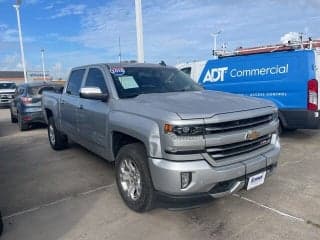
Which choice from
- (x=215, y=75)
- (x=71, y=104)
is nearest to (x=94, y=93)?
(x=71, y=104)

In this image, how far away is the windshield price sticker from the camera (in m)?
5.01

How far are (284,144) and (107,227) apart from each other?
5.18 meters

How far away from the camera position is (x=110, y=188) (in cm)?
516

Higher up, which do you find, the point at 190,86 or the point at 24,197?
the point at 190,86

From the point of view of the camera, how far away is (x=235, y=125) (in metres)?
3.69

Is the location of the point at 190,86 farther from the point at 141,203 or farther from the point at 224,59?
the point at 224,59

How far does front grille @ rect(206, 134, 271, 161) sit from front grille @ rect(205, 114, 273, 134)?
0.57 feet

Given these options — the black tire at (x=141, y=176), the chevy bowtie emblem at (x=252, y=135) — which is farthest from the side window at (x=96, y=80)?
the chevy bowtie emblem at (x=252, y=135)

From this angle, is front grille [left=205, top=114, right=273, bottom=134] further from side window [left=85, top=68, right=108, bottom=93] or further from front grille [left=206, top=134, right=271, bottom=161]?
side window [left=85, top=68, right=108, bottom=93]

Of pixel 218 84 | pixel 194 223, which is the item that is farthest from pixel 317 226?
pixel 218 84

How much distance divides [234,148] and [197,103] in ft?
2.25

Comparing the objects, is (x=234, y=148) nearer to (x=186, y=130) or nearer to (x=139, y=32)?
(x=186, y=130)

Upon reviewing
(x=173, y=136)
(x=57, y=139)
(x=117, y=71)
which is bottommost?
(x=57, y=139)

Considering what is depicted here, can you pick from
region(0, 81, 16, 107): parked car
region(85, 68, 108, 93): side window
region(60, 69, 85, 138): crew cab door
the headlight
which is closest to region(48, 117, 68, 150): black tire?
region(60, 69, 85, 138): crew cab door
